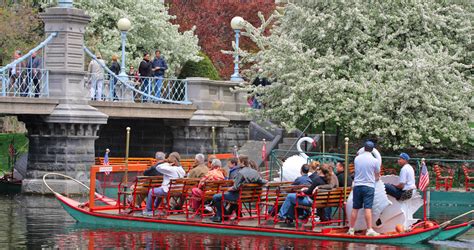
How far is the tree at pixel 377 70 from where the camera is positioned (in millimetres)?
35875

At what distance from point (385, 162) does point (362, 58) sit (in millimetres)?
3196

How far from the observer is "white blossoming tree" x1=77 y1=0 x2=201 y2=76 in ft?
155

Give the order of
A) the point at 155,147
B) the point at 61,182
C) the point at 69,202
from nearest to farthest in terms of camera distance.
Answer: the point at 69,202
the point at 61,182
the point at 155,147

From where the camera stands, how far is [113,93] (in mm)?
37812

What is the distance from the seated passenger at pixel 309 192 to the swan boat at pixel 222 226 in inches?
10.7

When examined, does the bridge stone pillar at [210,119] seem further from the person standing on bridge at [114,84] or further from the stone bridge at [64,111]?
the person standing on bridge at [114,84]

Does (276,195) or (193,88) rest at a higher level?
(193,88)

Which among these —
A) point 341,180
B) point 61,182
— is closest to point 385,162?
point 61,182

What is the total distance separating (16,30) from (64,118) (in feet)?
36.9

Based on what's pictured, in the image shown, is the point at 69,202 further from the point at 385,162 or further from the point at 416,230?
the point at 385,162

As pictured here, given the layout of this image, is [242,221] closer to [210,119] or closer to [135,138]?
[210,119]

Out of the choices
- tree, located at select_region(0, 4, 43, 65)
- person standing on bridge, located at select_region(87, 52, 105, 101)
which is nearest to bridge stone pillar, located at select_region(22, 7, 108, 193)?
person standing on bridge, located at select_region(87, 52, 105, 101)

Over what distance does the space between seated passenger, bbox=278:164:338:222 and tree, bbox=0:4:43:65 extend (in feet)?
74.3

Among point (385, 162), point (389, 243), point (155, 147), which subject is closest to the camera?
point (389, 243)
